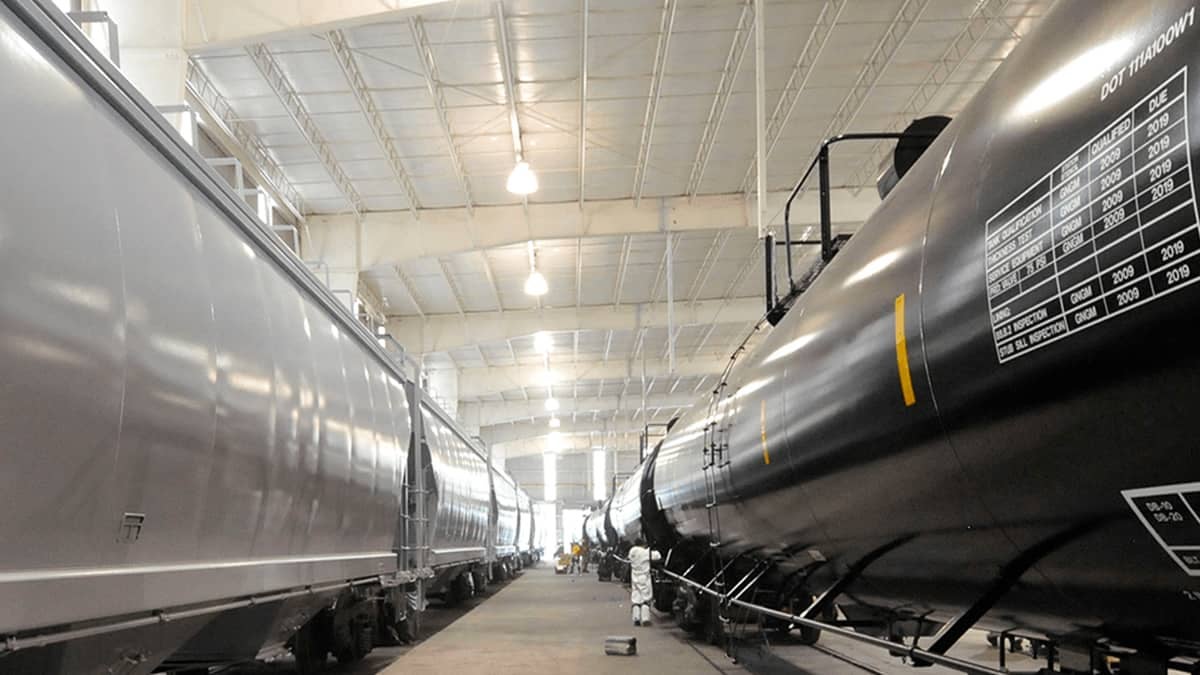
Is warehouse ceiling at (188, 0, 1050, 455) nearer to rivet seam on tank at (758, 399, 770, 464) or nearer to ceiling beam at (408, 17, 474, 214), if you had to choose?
ceiling beam at (408, 17, 474, 214)

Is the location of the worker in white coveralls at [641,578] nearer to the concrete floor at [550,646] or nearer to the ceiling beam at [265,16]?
the concrete floor at [550,646]

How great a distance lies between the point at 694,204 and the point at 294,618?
52.6ft

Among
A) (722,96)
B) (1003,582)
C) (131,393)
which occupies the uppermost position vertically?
(722,96)

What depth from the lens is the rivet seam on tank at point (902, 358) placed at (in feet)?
11.7

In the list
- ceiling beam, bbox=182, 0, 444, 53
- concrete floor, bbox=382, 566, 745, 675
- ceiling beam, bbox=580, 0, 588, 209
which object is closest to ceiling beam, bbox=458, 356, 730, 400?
concrete floor, bbox=382, 566, 745, 675

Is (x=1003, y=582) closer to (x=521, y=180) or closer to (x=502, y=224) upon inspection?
(x=521, y=180)

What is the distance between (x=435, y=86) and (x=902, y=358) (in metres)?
13.7

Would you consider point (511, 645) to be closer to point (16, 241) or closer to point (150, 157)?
point (150, 157)

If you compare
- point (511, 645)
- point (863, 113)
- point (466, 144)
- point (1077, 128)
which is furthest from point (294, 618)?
point (863, 113)

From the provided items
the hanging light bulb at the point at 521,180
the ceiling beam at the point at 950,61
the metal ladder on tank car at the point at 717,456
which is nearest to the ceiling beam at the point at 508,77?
the hanging light bulb at the point at 521,180

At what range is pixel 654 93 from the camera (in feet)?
55.4

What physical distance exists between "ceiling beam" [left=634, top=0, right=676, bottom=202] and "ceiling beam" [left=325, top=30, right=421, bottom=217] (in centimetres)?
454

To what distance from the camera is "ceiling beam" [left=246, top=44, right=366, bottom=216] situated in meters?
15.2

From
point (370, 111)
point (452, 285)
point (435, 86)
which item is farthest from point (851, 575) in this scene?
point (452, 285)
